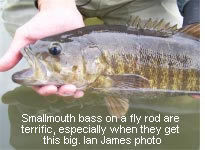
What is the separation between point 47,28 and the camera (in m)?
1.23

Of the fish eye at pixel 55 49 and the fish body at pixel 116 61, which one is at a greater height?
the fish eye at pixel 55 49

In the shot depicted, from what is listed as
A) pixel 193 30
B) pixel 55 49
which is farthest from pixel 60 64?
pixel 193 30

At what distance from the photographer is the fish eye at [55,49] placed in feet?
3.68

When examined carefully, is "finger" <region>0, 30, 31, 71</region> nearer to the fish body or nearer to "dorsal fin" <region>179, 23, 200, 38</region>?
the fish body

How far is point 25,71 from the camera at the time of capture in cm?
110

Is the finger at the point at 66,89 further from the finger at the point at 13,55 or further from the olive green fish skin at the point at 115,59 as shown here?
the finger at the point at 13,55

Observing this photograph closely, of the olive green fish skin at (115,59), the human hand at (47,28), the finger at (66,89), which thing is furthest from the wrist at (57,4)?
the finger at (66,89)

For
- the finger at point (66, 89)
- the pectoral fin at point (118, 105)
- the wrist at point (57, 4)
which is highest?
the wrist at point (57, 4)

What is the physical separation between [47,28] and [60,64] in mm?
148

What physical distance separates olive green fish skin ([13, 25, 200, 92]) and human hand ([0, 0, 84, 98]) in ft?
0.09

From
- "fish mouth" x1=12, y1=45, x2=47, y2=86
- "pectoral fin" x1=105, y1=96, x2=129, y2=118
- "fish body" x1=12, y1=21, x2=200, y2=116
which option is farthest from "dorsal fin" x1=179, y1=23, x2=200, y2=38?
"fish mouth" x1=12, y1=45, x2=47, y2=86

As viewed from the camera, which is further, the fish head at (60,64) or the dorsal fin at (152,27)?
the dorsal fin at (152,27)

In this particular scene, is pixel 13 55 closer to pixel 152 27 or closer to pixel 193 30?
pixel 152 27
